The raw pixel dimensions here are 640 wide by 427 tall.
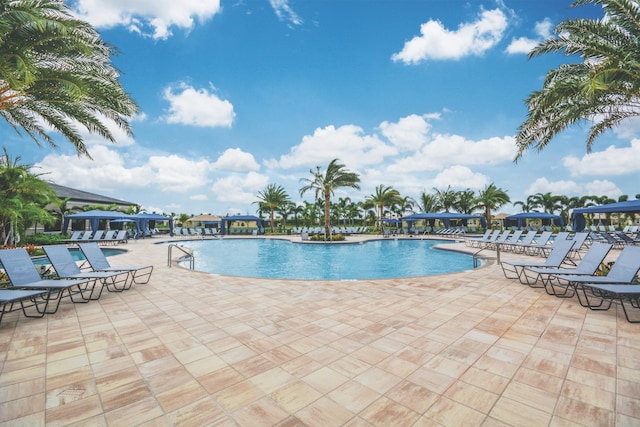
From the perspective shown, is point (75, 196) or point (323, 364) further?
point (75, 196)

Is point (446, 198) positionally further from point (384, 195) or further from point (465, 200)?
point (384, 195)

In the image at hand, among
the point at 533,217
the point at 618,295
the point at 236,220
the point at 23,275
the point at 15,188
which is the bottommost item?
the point at 618,295

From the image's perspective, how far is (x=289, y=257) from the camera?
1500 cm

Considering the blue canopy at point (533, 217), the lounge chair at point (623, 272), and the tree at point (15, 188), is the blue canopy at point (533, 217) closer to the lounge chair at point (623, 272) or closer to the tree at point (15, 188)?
the lounge chair at point (623, 272)

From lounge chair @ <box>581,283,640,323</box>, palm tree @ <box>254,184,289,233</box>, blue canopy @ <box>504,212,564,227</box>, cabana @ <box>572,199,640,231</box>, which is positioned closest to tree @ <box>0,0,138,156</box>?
lounge chair @ <box>581,283,640,323</box>

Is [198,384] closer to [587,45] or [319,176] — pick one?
[587,45]

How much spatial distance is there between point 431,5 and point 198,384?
51.0ft

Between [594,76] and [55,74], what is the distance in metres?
10.0

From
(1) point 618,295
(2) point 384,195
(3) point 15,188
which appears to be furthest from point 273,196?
(1) point 618,295

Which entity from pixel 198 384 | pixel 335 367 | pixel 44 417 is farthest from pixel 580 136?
pixel 44 417

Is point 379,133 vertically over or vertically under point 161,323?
over

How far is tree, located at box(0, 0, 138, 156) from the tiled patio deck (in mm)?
4323

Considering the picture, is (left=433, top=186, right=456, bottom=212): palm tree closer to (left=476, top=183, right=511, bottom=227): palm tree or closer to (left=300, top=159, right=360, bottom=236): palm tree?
(left=476, top=183, right=511, bottom=227): palm tree

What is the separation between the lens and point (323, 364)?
286 centimetres
